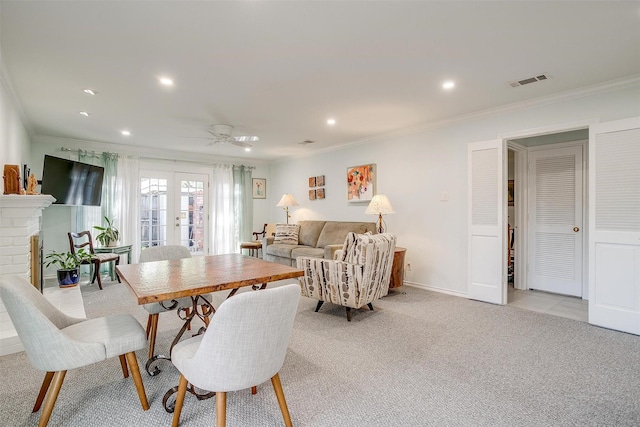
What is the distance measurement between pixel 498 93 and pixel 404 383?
10.0ft

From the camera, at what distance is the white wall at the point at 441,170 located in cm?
329

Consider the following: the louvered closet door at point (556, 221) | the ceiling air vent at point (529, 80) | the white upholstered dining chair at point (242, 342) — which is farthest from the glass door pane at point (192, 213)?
the louvered closet door at point (556, 221)

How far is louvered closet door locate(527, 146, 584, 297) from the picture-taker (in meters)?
4.15

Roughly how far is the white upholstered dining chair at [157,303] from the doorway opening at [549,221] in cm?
380

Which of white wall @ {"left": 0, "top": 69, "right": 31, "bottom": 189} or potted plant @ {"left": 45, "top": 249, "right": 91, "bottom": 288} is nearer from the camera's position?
white wall @ {"left": 0, "top": 69, "right": 31, "bottom": 189}

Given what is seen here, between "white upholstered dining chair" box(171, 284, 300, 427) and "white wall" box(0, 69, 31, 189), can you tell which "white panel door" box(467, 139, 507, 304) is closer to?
"white upholstered dining chair" box(171, 284, 300, 427)

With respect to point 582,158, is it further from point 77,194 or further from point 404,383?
point 77,194

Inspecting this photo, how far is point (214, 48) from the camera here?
2371 mm

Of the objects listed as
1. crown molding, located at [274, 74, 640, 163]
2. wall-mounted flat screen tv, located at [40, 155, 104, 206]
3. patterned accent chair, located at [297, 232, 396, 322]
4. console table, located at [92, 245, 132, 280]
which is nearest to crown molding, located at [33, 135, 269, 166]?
wall-mounted flat screen tv, located at [40, 155, 104, 206]

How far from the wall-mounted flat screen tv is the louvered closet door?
664 centimetres

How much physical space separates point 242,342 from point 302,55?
218 centimetres

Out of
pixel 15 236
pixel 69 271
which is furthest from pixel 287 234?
pixel 15 236

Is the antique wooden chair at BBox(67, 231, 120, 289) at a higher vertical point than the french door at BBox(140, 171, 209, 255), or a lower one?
lower

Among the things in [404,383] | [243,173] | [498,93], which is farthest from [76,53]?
[243,173]
